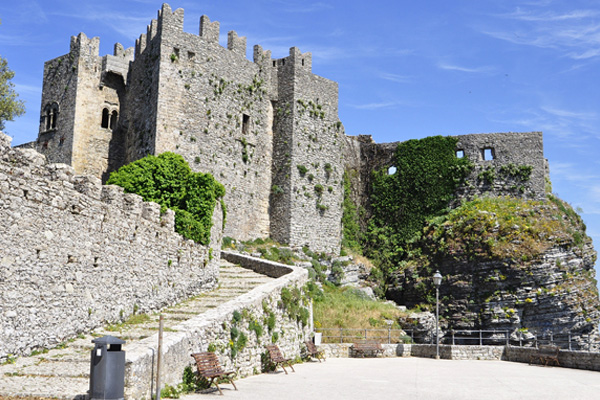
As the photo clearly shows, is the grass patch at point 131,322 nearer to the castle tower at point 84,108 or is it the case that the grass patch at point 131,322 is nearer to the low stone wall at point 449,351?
the low stone wall at point 449,351

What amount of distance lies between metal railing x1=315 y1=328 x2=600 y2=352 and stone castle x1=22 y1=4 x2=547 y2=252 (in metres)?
7.55

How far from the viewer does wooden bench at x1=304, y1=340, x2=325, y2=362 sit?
19.9 metres

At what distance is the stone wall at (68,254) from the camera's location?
1189 cm

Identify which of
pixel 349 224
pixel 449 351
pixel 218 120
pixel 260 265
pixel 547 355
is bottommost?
pixel 449 351

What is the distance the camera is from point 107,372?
9.33 m

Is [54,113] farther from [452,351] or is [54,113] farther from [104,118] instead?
[452,351]

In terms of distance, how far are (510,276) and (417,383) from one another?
18.8 metres

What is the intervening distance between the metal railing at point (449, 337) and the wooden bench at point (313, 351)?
9.45 feet

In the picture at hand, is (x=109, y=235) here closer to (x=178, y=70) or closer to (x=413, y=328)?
(x=178, y=70)

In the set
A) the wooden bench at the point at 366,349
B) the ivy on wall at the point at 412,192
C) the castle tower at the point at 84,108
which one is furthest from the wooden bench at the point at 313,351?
the ivy on wall at the point at 412,192

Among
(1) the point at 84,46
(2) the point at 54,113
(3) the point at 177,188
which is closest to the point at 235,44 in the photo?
(1) the point at 84,46

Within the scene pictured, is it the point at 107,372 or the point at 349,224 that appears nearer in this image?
the point at 107,372

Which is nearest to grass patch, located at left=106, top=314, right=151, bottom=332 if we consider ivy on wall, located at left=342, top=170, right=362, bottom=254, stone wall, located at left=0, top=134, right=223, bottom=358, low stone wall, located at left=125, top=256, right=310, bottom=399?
stone wall, located at left=0, top=134, right=223, bottom=358

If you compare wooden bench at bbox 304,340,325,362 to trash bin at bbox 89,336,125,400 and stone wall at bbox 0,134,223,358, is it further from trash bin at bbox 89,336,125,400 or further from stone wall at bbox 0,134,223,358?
trash bin at bbox 89,336,125,400
